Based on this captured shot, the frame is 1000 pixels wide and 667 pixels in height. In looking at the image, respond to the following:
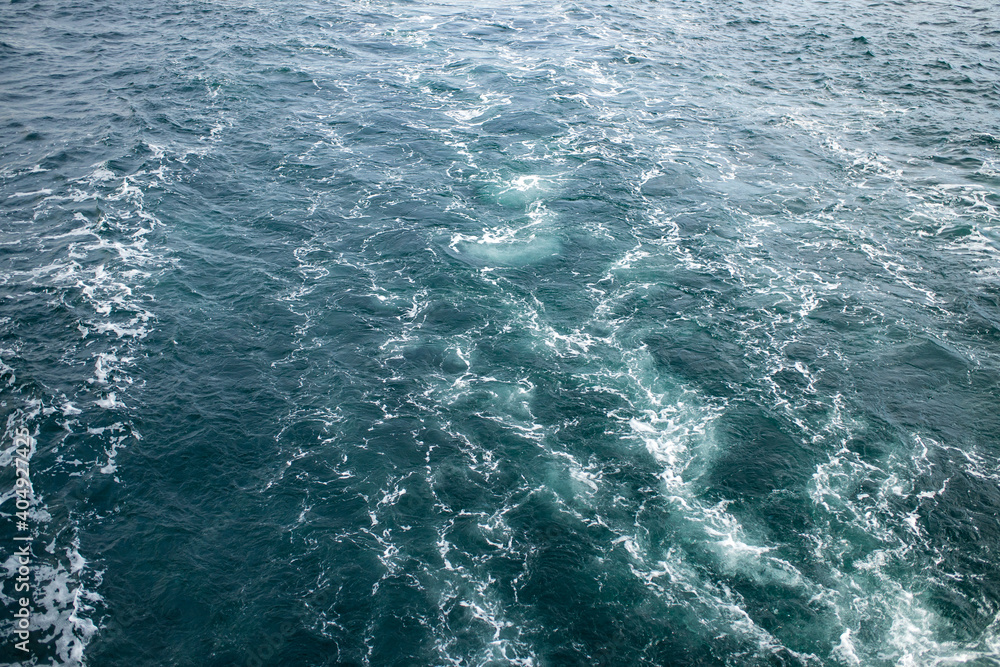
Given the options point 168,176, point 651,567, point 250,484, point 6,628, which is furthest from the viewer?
point 168,176

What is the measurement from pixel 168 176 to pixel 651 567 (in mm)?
151788

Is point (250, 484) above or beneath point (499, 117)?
beneath

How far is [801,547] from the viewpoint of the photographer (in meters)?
99.4

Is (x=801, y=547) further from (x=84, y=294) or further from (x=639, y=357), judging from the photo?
(x=84, y=294)

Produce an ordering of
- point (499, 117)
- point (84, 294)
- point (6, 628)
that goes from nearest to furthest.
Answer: point (6, 628)
point (84, 294)
point (499, 117)

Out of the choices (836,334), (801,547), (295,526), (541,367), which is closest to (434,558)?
(295,526)

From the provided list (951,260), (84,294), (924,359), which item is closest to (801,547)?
(924,359)

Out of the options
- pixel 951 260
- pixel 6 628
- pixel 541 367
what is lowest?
pixel 6 628

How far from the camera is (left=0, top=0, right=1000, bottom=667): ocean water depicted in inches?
3639

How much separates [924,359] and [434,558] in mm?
99592

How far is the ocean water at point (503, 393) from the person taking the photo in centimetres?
9244

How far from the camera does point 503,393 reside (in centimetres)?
12281

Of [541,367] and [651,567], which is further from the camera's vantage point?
[541,367]

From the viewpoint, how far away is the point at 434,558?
99.1 metres
